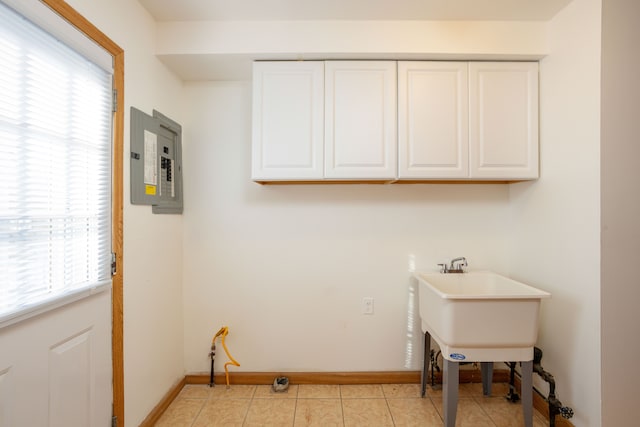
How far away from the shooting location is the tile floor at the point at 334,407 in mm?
1717

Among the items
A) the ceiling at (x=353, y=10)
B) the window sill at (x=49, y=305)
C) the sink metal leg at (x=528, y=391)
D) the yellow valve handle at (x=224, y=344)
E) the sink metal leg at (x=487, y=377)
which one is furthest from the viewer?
the yellow valve handle at (x=224, y=344)

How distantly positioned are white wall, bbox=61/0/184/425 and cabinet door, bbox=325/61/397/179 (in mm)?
1054

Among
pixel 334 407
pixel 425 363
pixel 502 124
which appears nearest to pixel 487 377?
pixel 425 363

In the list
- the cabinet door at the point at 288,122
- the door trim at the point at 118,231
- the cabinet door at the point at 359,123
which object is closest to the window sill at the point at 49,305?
the door trim at the point at 118,231

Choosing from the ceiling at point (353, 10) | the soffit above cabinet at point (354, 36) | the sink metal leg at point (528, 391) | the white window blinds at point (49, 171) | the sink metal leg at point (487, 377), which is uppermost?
the ceiling at point (353, 10)

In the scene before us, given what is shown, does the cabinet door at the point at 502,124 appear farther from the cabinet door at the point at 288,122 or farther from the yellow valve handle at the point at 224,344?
the yellow valve handle at the point at 224,344

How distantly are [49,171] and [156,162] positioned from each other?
2.27 feet

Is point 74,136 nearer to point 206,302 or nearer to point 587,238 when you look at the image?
point 206,302

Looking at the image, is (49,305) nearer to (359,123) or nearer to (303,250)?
(303,250)

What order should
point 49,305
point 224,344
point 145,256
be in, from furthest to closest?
point 224,344, point 145,256, point 49,305

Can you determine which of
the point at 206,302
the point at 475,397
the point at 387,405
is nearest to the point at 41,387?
the point at 206,302

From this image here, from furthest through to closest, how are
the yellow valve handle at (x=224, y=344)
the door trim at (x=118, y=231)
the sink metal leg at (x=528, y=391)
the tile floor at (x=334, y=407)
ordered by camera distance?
the yellow valve handle at (x=224, y=344)
the tile floor at (x=334, y=407)
the sink metal leg at (x=528, y=391)
the door trim at (x=118, y=231)

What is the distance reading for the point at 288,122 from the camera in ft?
5.89

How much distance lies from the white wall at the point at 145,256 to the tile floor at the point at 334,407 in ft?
0.85
